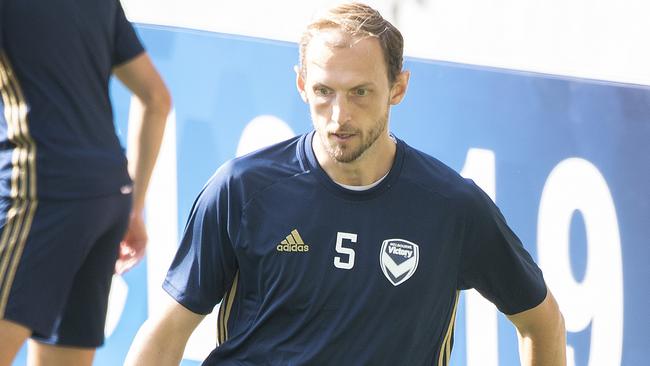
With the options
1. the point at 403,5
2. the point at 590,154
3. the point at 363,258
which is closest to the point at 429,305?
the point at 363,258

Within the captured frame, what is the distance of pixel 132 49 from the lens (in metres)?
3.63

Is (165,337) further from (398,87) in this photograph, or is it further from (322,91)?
(398,87)

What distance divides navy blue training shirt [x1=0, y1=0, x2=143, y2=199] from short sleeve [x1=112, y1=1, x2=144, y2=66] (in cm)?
15

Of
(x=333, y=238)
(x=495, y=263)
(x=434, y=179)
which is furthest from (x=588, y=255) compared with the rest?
(x=333, y=238)

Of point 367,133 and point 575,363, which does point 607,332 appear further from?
point 367,133

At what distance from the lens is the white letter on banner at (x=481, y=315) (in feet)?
16.8

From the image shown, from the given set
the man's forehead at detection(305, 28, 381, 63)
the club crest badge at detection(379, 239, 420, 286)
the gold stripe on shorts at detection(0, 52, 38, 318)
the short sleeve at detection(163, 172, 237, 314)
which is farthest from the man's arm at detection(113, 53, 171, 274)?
the club crest badge at detection(379, 239, 420, 286)

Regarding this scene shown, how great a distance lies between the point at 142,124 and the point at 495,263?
3.64ft

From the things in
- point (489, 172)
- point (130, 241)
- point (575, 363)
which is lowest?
point (575, 363)

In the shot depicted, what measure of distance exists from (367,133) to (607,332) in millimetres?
1642

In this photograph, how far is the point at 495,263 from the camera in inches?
161

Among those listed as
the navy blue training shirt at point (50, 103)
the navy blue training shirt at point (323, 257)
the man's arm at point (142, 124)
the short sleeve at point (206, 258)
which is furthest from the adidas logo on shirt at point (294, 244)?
the navy blue training shirt at point (50, 103)

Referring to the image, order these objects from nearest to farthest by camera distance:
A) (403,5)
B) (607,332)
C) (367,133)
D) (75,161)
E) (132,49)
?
(75,161)
(132,49)
(367,133)
(607,332)
(403,5)

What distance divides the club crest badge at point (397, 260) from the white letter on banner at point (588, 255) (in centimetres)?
130
